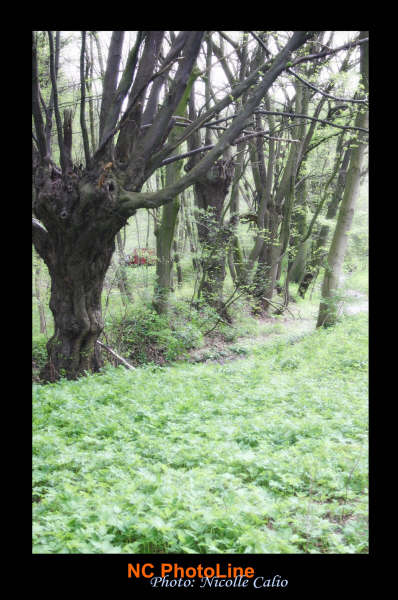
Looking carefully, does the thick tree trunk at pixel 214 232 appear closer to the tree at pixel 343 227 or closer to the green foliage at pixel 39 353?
the tree at pixel 343 227

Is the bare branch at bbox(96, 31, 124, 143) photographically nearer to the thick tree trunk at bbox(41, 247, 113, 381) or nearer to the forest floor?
the thick tree trunk at bbox(41, 247, 113, 381)

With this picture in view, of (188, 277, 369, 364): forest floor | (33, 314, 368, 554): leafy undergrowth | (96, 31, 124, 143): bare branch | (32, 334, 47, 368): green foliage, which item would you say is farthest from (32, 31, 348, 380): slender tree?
(188, 277, 369, 364): forest floor

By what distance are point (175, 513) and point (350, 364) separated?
5485mm

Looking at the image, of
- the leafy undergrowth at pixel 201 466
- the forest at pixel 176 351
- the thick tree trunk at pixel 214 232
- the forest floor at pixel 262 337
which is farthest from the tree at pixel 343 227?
the leafy undergrowth at pixel 201 466

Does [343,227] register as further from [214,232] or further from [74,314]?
[74,314]

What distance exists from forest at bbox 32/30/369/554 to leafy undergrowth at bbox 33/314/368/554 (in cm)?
2

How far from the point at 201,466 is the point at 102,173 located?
463cm

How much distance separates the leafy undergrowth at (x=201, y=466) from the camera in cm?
279

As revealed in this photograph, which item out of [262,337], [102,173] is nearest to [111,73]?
[102,173]

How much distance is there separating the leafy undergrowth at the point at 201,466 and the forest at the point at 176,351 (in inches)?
0.7

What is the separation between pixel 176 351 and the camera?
1075 centimetres

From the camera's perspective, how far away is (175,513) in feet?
9.87
